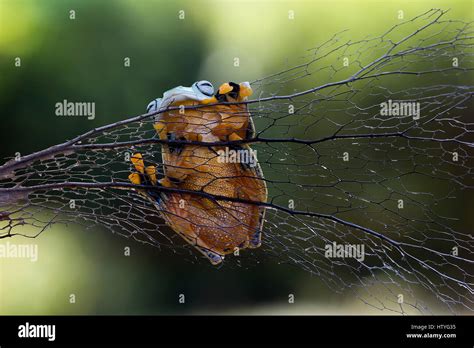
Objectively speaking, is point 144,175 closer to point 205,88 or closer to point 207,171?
point 207,171

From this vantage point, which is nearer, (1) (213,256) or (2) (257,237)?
(2) (257,237)

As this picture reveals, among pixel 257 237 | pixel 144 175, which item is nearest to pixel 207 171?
pixel 144 175

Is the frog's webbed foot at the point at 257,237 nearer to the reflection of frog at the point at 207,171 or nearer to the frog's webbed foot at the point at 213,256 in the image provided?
the reflection of frog at the point at 207,171

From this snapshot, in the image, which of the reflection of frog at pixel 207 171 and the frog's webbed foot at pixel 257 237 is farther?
the frog's webbed foot at pixel 257 237

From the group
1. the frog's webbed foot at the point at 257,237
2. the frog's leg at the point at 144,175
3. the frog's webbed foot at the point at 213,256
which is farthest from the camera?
the frog's webbed foot at the point at 213,256

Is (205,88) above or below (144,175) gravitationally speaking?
above

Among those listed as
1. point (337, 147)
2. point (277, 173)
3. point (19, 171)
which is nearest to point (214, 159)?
point (277, 173)

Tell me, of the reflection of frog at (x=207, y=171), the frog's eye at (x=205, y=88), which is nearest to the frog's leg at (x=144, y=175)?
the reflection of frog at (x=207, y=171)

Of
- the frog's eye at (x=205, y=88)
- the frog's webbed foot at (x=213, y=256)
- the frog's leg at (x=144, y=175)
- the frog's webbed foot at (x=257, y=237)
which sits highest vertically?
the frog's eye at (x=205, y=88)

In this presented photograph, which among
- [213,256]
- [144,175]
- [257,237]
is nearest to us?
[144,175]
